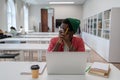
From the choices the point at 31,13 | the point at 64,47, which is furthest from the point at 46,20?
the point at 64,47

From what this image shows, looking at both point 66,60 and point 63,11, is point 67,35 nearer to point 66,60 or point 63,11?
point 66,60

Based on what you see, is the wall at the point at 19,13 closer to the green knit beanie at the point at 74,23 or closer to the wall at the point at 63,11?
the wall at the point at 63,11

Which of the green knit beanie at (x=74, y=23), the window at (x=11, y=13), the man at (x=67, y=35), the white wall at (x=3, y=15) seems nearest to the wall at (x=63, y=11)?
the window at (x=11, y=13)

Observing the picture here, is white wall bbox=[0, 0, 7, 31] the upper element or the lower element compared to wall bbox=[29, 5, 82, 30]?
lower

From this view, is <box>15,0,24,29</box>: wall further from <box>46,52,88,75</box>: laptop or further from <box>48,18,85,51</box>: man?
<box>46,52,88,75</box>: laptop

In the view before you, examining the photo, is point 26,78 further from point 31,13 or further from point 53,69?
point 31,13

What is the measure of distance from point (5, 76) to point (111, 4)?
4.88 meters

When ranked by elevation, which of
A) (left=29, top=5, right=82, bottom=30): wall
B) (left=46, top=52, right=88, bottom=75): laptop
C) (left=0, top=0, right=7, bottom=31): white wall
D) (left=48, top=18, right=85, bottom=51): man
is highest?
(left=29, top=5, right=82, bottom=30): wall

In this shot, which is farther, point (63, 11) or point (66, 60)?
point (63, 11)

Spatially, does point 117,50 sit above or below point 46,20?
below

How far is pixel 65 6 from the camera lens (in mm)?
13102

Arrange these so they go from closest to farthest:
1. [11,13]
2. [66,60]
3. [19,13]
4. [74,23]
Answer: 1. [66,60]
2. [74,23]
3. [11,13]
4. [19,13]

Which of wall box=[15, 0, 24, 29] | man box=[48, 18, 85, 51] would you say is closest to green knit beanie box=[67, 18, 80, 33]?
man box=[48, 18, 85, 51]

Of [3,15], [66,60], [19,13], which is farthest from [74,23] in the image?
[19,13]
